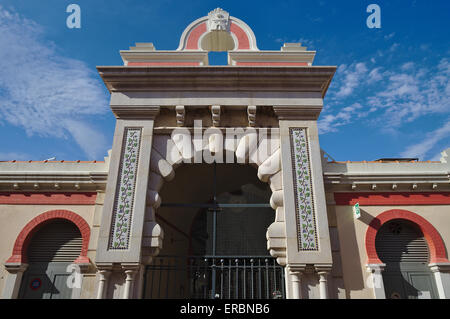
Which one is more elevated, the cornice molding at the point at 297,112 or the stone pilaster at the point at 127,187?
the cornice molding at the point at 297,112

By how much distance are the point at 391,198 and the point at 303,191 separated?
2733mm

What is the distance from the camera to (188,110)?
8938 millimetres

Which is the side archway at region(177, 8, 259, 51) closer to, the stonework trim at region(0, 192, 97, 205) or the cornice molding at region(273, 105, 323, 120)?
the cornice molding at region(273, 105, 323, 120)

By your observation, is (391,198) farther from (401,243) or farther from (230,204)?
(230,204)

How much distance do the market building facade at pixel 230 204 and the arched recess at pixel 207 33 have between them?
49 centimetres

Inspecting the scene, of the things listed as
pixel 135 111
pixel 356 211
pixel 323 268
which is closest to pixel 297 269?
pixel 323 268

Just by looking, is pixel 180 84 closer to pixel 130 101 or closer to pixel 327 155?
pixel 130 101

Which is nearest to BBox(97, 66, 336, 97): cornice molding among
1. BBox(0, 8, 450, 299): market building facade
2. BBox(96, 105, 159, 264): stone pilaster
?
BBox(0, 8, 450, 299): market building facade

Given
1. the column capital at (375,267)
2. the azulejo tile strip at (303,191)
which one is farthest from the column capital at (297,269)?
the column capital at (375,267)

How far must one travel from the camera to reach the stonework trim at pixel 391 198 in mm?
8641

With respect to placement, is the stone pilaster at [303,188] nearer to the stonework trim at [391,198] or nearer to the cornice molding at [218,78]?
the cornice molding at [218,78]

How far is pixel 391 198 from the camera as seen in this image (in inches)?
344
